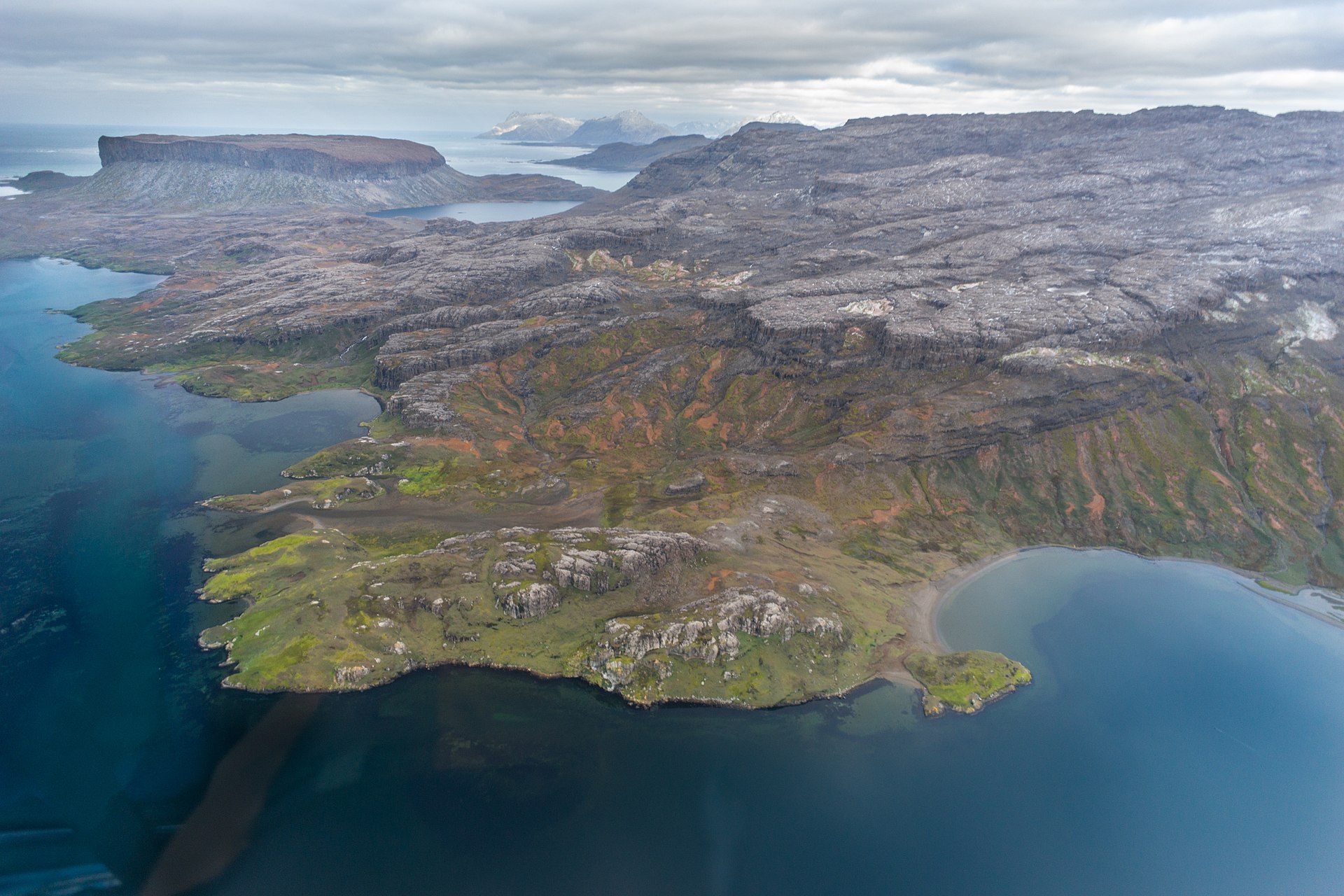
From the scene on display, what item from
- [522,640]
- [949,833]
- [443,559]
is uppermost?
[443,559]

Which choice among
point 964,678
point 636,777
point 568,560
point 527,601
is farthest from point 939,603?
point 527,601

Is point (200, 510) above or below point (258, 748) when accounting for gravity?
above

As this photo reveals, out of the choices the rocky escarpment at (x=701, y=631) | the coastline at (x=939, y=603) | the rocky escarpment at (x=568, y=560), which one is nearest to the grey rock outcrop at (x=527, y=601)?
the rocky escarpment at (x=568, y=560)

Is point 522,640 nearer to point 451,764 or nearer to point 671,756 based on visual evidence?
point 451,764

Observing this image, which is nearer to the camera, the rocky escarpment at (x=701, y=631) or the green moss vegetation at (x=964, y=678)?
the green moss vegetation at (x=964, y=678)

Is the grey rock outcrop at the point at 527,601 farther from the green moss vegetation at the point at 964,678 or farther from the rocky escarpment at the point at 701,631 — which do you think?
the green moss vegetation at the point at 964,678

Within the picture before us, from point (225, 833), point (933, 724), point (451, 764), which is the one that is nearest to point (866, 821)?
point (933, 724)

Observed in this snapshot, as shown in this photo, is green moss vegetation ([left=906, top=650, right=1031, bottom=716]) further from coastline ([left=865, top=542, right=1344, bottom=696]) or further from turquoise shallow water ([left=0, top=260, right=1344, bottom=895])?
turquoise shallow water ([left=0, top=260, right=1344, bottom=895])
